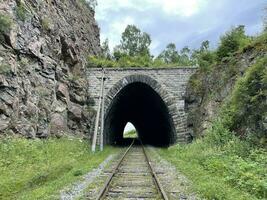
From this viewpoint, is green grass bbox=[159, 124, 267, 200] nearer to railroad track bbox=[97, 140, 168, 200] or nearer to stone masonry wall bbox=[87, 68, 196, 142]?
railroad track bbox=[97, 140, 168, 200]

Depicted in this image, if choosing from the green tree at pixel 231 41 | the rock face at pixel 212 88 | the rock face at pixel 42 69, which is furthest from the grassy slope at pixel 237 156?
the rock face at pixel 42 69

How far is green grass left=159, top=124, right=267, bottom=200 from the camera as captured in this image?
22.9 ft

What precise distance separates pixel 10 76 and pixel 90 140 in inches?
367

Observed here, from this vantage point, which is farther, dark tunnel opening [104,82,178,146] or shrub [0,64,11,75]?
dark tunnel opening [104,82,178,146]

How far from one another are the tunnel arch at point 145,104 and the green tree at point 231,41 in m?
4.67

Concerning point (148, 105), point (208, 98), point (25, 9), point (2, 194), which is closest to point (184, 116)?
point (208, 98)

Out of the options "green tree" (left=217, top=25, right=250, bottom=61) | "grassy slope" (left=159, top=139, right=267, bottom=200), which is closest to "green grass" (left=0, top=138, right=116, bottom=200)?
"grassy slope" (left=159, top=139, right=267, bottom=200)

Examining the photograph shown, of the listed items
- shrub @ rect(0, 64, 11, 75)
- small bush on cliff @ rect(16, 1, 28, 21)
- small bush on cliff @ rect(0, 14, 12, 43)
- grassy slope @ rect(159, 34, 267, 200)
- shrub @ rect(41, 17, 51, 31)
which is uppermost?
shrub @ rect(41, 17, 51, 31)

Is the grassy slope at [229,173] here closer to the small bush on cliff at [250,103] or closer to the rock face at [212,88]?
the small bush on cliff at [250,103]

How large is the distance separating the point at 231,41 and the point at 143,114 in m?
18.2

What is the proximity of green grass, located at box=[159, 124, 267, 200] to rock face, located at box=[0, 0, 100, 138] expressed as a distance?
6.44m

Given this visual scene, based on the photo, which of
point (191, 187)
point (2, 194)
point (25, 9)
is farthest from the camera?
point (25, 9)

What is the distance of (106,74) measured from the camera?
23.0 meters

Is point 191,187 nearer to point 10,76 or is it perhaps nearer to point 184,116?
point 10,76
